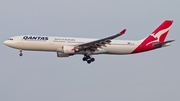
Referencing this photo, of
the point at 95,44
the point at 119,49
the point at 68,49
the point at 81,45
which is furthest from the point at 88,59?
the point at 68,49

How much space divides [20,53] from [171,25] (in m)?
23.5

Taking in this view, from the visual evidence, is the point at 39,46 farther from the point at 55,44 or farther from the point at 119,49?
the point at 119,49

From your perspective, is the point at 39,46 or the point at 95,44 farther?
the point at 95,44

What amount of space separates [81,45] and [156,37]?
522 inches

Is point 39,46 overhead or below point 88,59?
overhead

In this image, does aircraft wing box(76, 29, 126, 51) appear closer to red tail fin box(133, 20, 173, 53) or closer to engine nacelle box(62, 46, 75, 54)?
engine nacelle box(62, 46, 75, 54)

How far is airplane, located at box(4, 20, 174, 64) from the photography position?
71.7m

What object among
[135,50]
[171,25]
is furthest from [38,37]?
[171,25]

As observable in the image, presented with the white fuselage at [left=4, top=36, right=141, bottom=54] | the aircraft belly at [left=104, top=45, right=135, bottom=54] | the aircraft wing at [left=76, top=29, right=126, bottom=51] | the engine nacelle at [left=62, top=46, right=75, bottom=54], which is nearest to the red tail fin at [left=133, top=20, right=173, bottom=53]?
the aircraft belly at [left=104, top=45, right=135, bottom=54]

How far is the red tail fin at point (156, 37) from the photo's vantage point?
252ft

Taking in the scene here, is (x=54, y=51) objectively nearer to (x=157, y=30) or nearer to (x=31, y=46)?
(x=31, y=46)

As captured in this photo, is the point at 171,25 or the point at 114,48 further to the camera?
the point at 171,25

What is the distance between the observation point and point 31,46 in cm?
7175

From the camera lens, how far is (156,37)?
7906 centimetres
